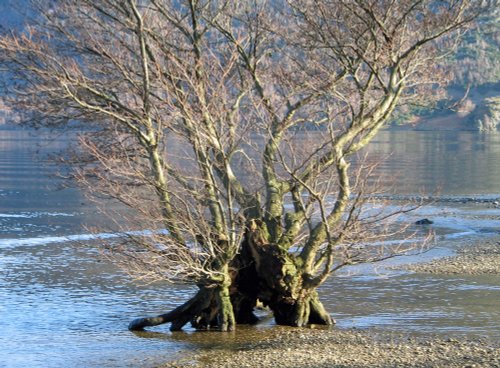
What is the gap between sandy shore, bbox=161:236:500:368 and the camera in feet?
59.5

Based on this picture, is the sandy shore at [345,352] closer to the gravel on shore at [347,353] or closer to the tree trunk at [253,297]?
the gravel on shore at [347,353]

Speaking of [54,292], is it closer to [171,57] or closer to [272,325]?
[272,325]

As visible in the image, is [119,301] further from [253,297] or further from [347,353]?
[347,353]

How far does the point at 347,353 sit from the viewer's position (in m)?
19.1

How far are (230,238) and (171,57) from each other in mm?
4410

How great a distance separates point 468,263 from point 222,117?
1469 cm

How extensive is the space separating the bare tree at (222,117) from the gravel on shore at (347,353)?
155cm

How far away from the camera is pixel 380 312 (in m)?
24.5

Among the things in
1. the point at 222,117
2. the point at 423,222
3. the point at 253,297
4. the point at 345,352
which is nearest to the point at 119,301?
the point at 253,297

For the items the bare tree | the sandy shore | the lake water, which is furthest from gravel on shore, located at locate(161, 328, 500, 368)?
the bare tree

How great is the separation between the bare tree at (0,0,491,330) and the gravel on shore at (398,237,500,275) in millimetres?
8549

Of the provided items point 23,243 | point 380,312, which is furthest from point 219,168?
point 23,243

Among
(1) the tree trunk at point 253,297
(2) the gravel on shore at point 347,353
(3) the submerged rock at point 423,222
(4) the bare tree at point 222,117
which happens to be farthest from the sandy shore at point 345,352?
(3) the submerged rock at point 423,222

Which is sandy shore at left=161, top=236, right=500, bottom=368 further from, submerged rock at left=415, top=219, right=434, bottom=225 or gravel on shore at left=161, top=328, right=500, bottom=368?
submerged rock at left=415, top=219, right=434, bottom=225
